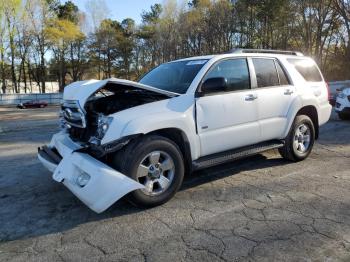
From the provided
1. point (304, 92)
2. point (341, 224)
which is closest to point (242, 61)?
point (304, 92)

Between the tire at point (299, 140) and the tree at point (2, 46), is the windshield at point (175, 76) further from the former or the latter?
the tree at point (2, 46)

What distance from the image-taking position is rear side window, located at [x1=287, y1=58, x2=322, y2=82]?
6.41 metres

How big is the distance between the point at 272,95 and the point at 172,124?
6.63ft

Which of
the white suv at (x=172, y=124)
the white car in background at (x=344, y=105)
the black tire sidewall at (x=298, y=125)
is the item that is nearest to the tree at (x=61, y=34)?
the white car in background at (x=344, y=105)

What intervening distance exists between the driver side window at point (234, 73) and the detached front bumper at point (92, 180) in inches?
76.0

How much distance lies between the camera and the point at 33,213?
4332 mm

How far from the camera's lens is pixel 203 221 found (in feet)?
13.1

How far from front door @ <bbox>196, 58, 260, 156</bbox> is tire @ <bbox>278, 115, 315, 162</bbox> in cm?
84

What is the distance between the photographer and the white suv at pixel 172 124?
4098 mm

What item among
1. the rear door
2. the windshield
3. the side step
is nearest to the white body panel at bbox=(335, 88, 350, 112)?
the rear door

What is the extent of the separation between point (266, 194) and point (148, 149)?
1658 mm

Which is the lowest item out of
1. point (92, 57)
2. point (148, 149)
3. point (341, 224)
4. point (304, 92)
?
point (341, 224)

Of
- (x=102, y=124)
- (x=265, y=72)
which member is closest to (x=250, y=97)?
(x=265, y=72)

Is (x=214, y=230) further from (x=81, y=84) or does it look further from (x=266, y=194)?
(x=81, y=84)
